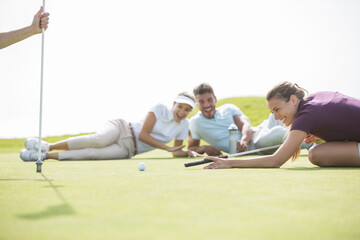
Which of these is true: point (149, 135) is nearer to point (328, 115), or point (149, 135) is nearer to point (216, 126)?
point (216, 126)

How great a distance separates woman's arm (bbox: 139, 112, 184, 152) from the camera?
6172 millimetres

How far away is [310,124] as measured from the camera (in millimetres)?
3131

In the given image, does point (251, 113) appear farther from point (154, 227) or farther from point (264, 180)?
point (154, 227)

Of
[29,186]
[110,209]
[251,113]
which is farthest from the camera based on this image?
[251,113]

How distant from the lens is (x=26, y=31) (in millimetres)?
3129

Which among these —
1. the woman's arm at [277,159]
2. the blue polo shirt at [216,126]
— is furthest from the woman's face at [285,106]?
the blue polo shirt at [216,126]

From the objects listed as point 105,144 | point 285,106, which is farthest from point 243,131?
point 285,106

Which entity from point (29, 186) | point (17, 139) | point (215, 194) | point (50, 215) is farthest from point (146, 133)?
point (17, 139)

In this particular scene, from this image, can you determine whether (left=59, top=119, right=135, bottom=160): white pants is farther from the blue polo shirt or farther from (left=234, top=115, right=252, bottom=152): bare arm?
(left=234, top=115, right=252, bottom=152): bare arm

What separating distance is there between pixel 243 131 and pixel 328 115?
354 cm

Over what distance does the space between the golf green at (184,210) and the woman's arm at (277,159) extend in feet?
2.77

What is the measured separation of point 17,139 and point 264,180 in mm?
15368

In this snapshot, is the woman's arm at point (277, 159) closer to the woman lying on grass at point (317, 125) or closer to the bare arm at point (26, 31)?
the woman lying on grass at point (317, 125)

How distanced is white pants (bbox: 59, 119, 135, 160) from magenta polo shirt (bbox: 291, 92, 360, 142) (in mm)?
3535
